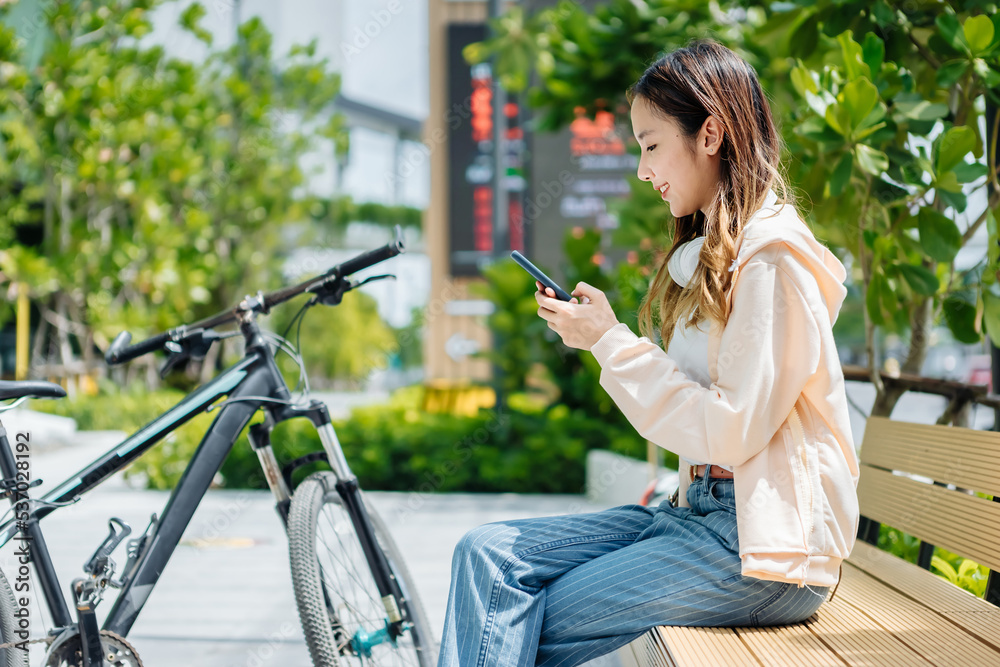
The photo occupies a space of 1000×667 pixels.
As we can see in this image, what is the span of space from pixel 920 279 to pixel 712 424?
1.51m

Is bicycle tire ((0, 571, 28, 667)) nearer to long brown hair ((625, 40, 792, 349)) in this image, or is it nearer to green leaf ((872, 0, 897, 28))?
long brown hair ((625, 40, 792, 349))

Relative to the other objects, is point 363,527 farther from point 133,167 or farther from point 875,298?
point 133,167

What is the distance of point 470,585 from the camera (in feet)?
4.53

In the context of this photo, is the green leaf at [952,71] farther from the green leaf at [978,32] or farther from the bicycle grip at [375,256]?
the bicycle grip at [375,256]

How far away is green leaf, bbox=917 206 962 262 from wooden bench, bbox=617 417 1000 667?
1.62 feet

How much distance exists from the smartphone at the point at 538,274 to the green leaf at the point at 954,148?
136 centimetres

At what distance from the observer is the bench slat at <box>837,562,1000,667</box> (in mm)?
1363

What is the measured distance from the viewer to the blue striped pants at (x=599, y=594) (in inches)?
51.7

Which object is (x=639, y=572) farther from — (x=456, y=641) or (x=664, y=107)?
(x=664, y=107)

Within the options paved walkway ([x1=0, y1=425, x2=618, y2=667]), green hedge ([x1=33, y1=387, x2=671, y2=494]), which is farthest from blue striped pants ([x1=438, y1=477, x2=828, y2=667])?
green hedge ([x1=33, y1=387, x2=671, y2=494])

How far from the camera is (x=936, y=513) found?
6.47 ft

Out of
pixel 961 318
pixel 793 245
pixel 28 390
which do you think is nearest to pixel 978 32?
pixel 961 318

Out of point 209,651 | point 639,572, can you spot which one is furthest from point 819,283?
point 209,651

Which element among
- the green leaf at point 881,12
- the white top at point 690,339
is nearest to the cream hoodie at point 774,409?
the white top at point 690,339
